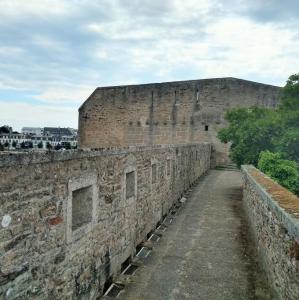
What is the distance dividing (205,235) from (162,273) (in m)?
2.56

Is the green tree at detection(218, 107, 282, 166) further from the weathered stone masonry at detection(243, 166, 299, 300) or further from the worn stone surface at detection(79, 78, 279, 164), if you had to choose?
the worn stone surface at detection(79, 78, 279, 164)

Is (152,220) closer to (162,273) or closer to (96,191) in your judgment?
(162,273)

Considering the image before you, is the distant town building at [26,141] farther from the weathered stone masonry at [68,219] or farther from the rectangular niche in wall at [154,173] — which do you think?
the rectangular niche in wall at [154,173]

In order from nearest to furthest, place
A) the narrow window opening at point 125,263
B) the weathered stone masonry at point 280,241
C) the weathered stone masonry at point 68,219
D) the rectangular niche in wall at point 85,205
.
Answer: the weathered stone masonry at point 68,219, the weathered stone masonry at point 280,241, the rectangular niche in wall at point 85,205, the narrow window opening at point 125,263

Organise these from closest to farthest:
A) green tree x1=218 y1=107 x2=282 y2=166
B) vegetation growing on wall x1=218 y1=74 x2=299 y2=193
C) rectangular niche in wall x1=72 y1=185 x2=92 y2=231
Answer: rectangular niche in wall x1=72 y1=185 x2=92 y2=231, vegetation growing on wall x1=218 y1=74 x2=299 y2=193, green tree x1=218 y1=107 x2=282 y2=166

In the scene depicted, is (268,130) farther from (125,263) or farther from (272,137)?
(125,263)

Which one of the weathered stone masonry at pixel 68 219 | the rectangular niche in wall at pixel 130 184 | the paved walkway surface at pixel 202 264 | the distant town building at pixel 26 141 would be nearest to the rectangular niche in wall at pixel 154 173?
the weathered stone masonry at pixel 68 219

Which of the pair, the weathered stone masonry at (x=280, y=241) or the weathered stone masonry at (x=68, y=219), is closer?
the weathered stone masonry at (x=68, y=219)

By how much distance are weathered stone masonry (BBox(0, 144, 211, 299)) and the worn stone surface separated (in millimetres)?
18543

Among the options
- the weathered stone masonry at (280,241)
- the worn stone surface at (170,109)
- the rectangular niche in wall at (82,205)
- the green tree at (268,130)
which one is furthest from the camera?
the worn stone surface at (170,109)

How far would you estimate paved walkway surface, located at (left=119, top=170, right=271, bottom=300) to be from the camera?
542 centimetres

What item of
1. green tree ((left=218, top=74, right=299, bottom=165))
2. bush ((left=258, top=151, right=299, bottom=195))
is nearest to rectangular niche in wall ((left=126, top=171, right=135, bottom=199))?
bush ((left=258, top=151, right=299, bottom=195))

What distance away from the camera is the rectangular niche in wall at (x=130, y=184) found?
22.3 feet

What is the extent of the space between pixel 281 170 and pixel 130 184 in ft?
18.2
